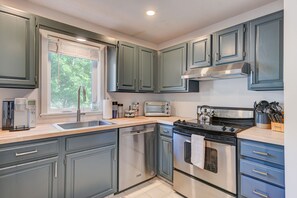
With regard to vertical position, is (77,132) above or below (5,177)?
above

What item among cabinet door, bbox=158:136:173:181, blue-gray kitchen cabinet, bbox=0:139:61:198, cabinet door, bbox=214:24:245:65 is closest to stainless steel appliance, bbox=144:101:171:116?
cabinet door, bbox=158:136:173:181

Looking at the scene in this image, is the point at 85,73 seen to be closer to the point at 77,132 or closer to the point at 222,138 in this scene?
the point at 77,132

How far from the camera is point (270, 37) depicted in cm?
172

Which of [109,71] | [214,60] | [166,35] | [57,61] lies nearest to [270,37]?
[214,60]

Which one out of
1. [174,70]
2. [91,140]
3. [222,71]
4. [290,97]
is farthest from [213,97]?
[91,140]

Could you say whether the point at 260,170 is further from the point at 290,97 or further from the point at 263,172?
the point at 290,97

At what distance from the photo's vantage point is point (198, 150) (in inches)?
73.7

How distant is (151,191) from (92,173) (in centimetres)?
87

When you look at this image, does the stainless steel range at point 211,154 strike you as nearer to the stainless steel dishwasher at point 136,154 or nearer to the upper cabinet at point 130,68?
the stainless steel dishwasher at point 136,154

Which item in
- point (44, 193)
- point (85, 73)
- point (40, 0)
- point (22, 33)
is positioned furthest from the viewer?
point (85, 73)

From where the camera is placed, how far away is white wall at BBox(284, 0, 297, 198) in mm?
1143

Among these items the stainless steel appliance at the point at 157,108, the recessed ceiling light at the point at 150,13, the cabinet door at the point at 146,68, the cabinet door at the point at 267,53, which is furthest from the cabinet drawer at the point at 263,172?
the recessed ceiling light at the point at 150,13

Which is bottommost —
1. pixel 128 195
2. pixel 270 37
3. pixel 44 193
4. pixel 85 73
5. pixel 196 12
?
pixel 128 195

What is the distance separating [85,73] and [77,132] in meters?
1.15
